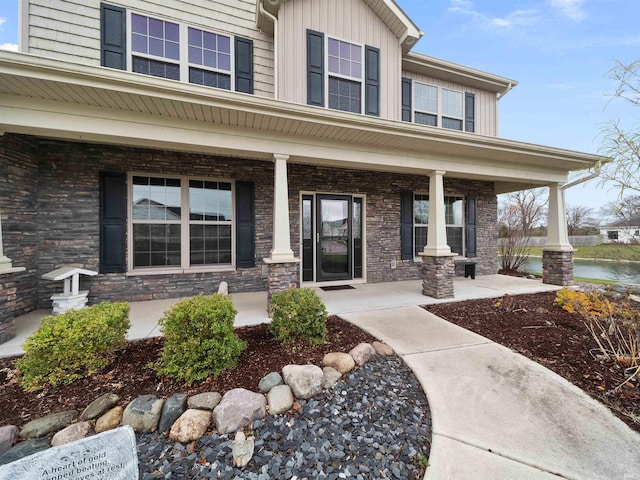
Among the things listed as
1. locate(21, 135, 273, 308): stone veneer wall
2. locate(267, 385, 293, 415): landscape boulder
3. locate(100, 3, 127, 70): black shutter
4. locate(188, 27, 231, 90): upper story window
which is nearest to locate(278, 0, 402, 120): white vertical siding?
locate(188, 27, 231, 90): upper story window

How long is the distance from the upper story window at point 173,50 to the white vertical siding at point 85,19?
154mm

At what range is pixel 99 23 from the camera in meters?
4.69

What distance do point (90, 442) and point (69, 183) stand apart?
4.98 metres

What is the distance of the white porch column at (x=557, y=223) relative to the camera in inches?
246

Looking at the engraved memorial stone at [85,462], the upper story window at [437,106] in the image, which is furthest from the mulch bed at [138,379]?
the upper story window at [437,106]

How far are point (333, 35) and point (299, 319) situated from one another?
5854 millimetres

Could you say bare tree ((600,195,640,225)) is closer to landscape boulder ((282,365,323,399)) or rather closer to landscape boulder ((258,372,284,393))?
landscape boulder ((282,365,323,399))

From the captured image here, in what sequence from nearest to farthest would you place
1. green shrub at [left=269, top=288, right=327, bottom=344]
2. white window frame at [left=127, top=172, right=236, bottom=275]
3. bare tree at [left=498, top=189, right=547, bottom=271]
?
green shrub at [left=269, top=288, right=327, bottom=344], white window frame at [left=127, top=172, right=236, bottom=275], bare tree at [left=498, top=189, right=547, bottom=271]

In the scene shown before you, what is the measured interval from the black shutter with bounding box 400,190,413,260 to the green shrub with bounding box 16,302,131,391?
5.97m

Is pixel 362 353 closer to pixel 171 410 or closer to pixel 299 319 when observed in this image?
pixel 299 319

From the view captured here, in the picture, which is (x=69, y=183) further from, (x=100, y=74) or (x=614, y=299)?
(x=614, y=299)

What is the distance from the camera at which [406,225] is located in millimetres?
6832

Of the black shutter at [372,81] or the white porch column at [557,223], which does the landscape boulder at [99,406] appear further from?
the white porch column at [557,223]

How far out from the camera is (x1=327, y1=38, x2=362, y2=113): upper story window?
18.2ft
